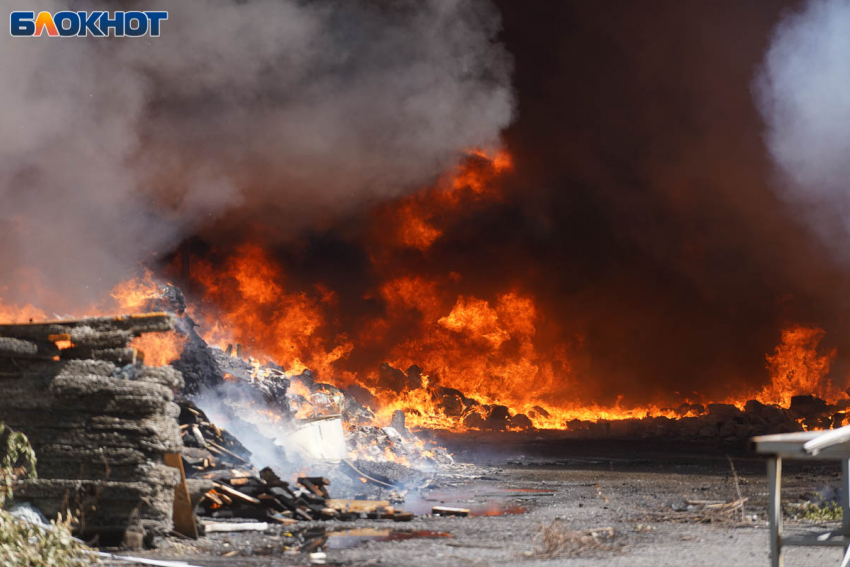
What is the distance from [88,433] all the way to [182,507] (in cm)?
147

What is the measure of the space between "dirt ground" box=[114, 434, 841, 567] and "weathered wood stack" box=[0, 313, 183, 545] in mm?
654

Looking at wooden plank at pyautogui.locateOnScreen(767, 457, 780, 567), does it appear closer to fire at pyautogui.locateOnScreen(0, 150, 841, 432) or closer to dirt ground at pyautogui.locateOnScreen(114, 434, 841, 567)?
dirt ground at pyautogui.locateOnScreen(114, 434, 841, 567)

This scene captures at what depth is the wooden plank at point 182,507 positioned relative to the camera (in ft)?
29.3

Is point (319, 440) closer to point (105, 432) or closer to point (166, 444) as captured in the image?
point (166, 444)

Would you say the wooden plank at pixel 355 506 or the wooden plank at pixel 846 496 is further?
Result: the wooden plank at pixel 355 506

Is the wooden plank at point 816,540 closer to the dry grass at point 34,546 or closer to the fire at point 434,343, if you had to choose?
the dry grass at point 34,546

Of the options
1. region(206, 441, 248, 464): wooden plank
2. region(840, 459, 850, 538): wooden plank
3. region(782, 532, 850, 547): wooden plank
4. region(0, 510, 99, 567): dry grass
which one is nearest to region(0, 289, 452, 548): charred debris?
region(0, 510, 99, 567): dry grass

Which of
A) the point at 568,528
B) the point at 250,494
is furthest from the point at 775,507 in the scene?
the point at 250,494

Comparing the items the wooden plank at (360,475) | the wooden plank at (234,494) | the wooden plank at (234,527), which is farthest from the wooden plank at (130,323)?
the wooden plank at (360,475)

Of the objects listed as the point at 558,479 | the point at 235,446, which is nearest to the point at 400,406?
the point at 558,479

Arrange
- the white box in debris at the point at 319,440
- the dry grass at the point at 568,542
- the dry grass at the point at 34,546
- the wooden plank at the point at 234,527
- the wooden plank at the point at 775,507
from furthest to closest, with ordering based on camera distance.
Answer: the white box in debris at the point at 319,440 → the wooden plank at the point at 234,527 → the dry grass at the point at 568,542 → the dry grass at the point at 34,546 → the wooden plank at the point at 775,507

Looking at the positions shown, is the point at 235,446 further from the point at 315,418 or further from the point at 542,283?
the point at 542,283

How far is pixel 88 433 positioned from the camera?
8281 millimetres

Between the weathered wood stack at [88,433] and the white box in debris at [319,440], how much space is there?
8372 millimetres
